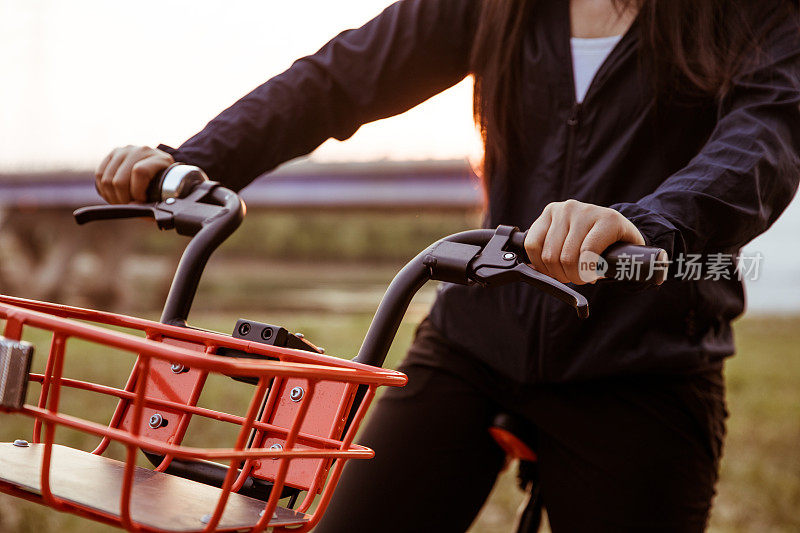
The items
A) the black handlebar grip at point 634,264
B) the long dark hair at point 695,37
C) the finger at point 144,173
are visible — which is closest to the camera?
the black handlebar grip at point 634,264

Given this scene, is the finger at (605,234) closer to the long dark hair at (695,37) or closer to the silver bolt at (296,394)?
the silver bolt at (296,394)

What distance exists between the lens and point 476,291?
1747 millimetres

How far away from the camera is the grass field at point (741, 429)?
390 cm

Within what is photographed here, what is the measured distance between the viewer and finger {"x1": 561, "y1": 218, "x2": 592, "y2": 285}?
1.09 metres

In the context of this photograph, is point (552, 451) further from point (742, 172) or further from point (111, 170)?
point (111, 170)

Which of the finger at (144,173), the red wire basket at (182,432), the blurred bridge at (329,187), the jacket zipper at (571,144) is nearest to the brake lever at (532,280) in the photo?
the red wire basket at (182,432)

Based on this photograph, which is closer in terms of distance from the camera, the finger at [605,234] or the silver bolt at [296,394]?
the finger at [605,234]

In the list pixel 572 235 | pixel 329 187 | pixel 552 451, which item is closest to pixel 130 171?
pixel 572 235

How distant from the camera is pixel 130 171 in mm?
1449

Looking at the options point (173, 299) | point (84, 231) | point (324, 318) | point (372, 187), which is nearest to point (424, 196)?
point (372, 187)

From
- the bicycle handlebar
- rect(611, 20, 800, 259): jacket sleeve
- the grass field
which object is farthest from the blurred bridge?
the bicycle handlebar

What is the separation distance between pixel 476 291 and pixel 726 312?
50 cm

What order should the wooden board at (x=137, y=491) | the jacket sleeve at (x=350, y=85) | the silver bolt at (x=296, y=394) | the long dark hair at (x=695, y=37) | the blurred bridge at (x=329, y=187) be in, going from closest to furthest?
the wooden board at (x=137, y=491) < the silver bolt at (x=296, y=394) < the long dark hair at (x=695, y=37) < the jacket sleeve at (x=350, y=85) < the blurred bridge at (x=329, y=187)

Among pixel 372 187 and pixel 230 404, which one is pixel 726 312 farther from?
pixel 372 187
